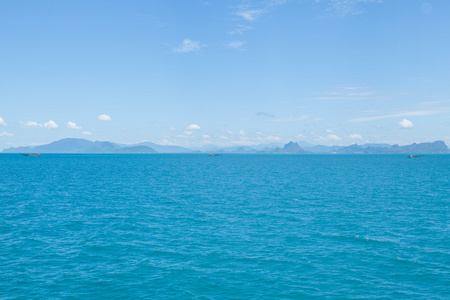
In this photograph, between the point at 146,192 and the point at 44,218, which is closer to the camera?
the point at 44,218

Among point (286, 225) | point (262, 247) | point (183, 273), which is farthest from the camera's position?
point (286, 225)

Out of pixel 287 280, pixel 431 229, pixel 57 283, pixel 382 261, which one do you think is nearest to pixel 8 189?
pixel 57 283

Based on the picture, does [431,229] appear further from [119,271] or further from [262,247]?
[119,271]

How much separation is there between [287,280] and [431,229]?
1102 inches

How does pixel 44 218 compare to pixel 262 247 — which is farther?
pixel 44 218

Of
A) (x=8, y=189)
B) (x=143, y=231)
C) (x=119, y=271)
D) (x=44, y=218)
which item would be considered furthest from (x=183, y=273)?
(x=8, y=189)

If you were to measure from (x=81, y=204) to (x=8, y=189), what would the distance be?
38.2 meters

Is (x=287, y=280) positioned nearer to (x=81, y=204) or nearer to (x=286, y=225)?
(x=286, y=225)

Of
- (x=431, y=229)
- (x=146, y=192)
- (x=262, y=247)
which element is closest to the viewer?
(x=262, y=247)

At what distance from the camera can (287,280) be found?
91.9 ft

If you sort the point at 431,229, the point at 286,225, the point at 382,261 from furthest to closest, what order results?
the point at 286,225, the point at 431,229, the point at 382,261

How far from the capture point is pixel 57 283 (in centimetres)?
2739

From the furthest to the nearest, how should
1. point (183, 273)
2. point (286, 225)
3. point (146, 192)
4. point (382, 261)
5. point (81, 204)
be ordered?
point (146, 192), point (81, 204), point (286, 225), point (382, 261), point (183, 273)

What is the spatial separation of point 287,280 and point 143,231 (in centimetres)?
2329
